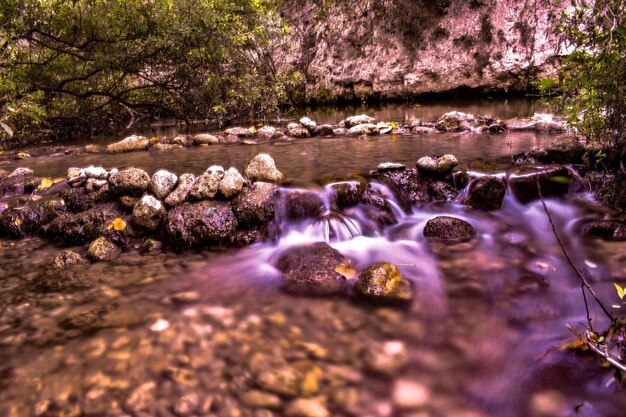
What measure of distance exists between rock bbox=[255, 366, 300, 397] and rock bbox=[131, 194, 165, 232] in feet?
8.44

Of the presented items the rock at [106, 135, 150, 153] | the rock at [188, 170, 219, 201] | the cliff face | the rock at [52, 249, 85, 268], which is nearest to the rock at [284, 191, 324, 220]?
the rock at [188, 170, 219, 201]

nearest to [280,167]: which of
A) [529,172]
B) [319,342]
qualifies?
[529,172]

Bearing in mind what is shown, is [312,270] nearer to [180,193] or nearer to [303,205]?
[303,205]

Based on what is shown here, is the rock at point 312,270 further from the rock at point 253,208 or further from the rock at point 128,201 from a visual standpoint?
the rock at point 128,201

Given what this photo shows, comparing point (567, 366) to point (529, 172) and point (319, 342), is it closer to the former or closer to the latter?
point (319, 342)

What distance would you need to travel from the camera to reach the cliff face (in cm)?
1344

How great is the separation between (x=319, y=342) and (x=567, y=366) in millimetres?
1305

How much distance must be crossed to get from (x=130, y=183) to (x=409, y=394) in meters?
3.87

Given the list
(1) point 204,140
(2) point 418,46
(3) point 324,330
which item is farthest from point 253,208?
(2) point 418,46

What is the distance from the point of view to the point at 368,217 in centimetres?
411

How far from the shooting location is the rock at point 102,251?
139 inches

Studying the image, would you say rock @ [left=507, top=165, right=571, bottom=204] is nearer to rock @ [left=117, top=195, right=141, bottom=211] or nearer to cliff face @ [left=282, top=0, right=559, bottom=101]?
rock @ [left=117, top=195, right=141, bottom=211]

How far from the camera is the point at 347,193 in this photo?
168 inches

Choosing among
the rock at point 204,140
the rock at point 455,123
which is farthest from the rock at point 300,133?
the rock at point 455,123
